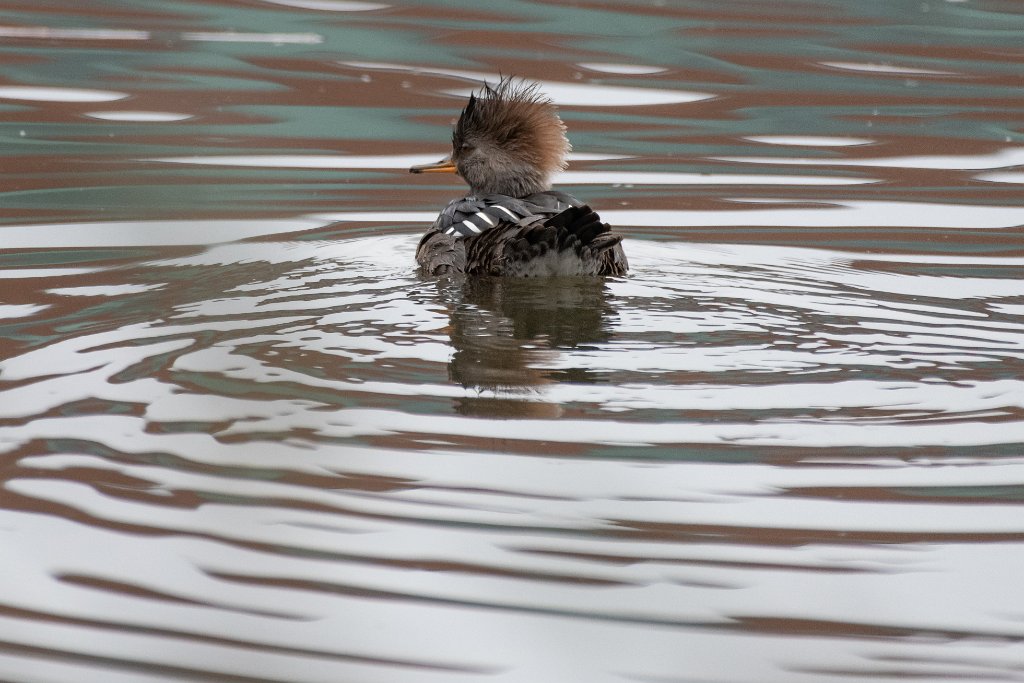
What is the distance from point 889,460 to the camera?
15.7ft

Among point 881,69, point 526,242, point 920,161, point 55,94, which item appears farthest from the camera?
point 881,69

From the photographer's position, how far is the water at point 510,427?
358cm

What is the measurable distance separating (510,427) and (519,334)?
1.40m

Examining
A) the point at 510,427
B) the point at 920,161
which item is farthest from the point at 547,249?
the point at 920,161

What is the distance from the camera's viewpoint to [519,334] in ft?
21.1

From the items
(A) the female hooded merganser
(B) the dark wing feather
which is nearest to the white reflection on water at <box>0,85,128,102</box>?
(A) the female hooded merganser

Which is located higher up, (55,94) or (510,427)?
(55,94)

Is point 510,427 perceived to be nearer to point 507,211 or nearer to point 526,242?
point 526,242

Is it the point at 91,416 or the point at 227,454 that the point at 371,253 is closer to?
the point at 91,416

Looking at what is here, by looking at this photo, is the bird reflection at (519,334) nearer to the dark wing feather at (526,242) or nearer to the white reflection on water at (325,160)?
the dark wing feather at (526,242)

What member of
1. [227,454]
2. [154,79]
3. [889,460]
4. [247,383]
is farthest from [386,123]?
[227,454]

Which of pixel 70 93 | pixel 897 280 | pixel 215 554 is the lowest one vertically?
pixel 215 554

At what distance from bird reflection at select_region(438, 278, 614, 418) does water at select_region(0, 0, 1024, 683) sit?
1.1 inches

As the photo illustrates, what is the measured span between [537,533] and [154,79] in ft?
32.9
